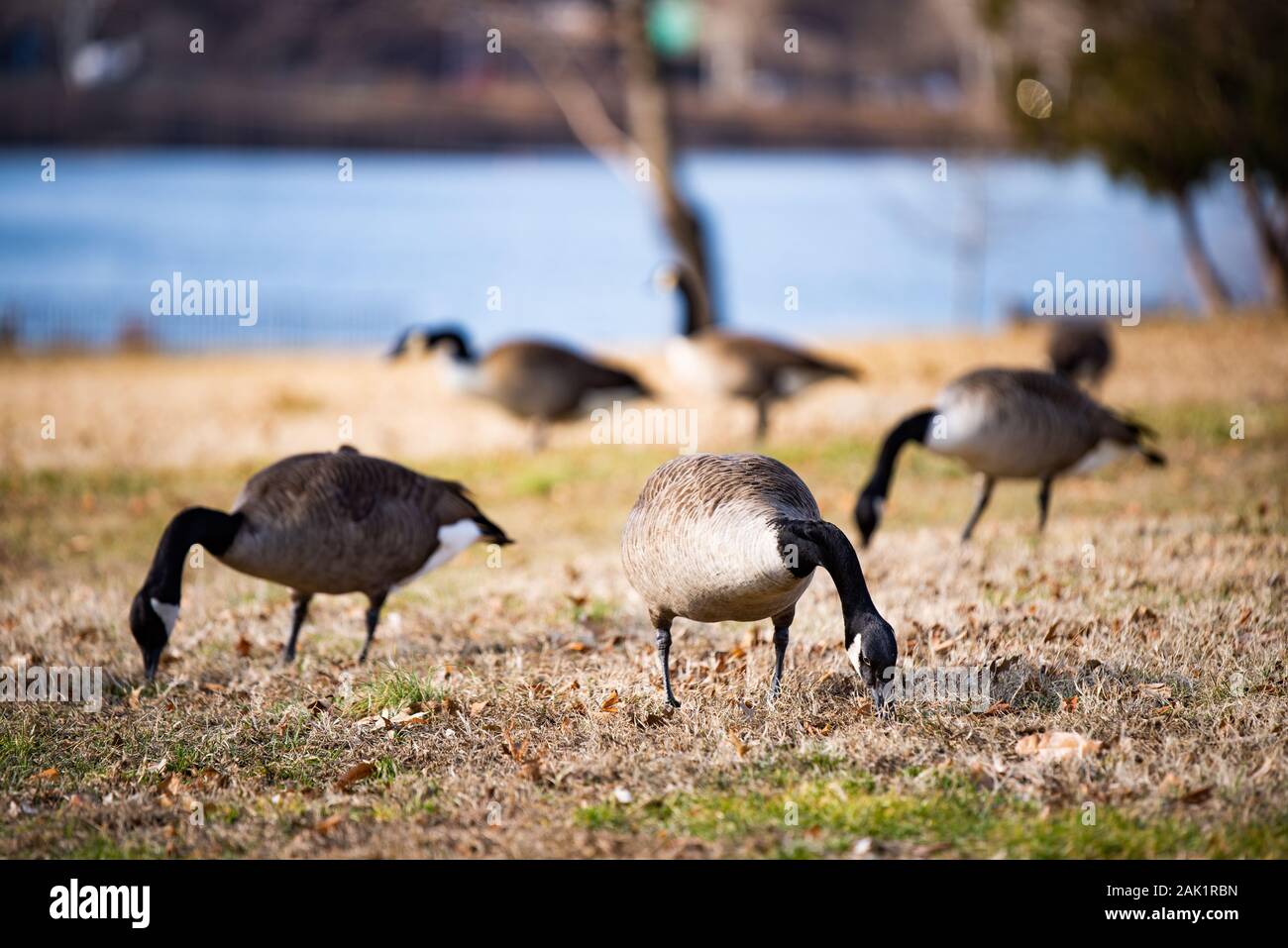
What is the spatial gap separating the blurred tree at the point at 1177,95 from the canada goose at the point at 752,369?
40.0 ft

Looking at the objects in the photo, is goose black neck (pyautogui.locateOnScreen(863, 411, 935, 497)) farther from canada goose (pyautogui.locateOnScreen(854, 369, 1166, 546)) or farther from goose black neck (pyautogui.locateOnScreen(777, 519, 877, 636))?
goose black neck (pyautogui.locateOnScreen(777, 519, 877, 636))

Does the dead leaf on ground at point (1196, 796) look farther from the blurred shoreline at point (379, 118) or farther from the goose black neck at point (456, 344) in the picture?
the blurred shoreline at point (379, 118)

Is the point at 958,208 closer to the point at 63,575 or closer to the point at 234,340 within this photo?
the point at 234,340

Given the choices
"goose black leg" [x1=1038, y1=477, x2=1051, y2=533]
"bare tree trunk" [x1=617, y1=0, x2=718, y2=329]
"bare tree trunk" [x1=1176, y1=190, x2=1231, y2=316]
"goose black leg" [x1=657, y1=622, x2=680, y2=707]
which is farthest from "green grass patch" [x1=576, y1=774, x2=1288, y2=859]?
"bare tree trunk" [x1=1176, y1=190, x2=1231, y2=316]

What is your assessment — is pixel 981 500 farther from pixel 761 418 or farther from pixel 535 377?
pixel 535 377

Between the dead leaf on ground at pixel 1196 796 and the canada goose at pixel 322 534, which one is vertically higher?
the canada goose at pixel 322 534

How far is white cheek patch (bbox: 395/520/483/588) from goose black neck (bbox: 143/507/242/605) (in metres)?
1.24

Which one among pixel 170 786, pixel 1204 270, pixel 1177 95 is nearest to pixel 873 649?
pixel 170 786

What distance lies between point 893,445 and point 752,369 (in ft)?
15.6

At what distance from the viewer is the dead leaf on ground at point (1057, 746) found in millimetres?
5625

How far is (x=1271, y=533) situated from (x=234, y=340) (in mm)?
24413

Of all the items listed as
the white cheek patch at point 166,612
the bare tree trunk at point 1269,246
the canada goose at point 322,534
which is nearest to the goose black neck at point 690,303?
the canada goose at point 322,534

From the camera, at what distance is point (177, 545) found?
23.2ft

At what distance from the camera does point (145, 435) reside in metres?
16.2
